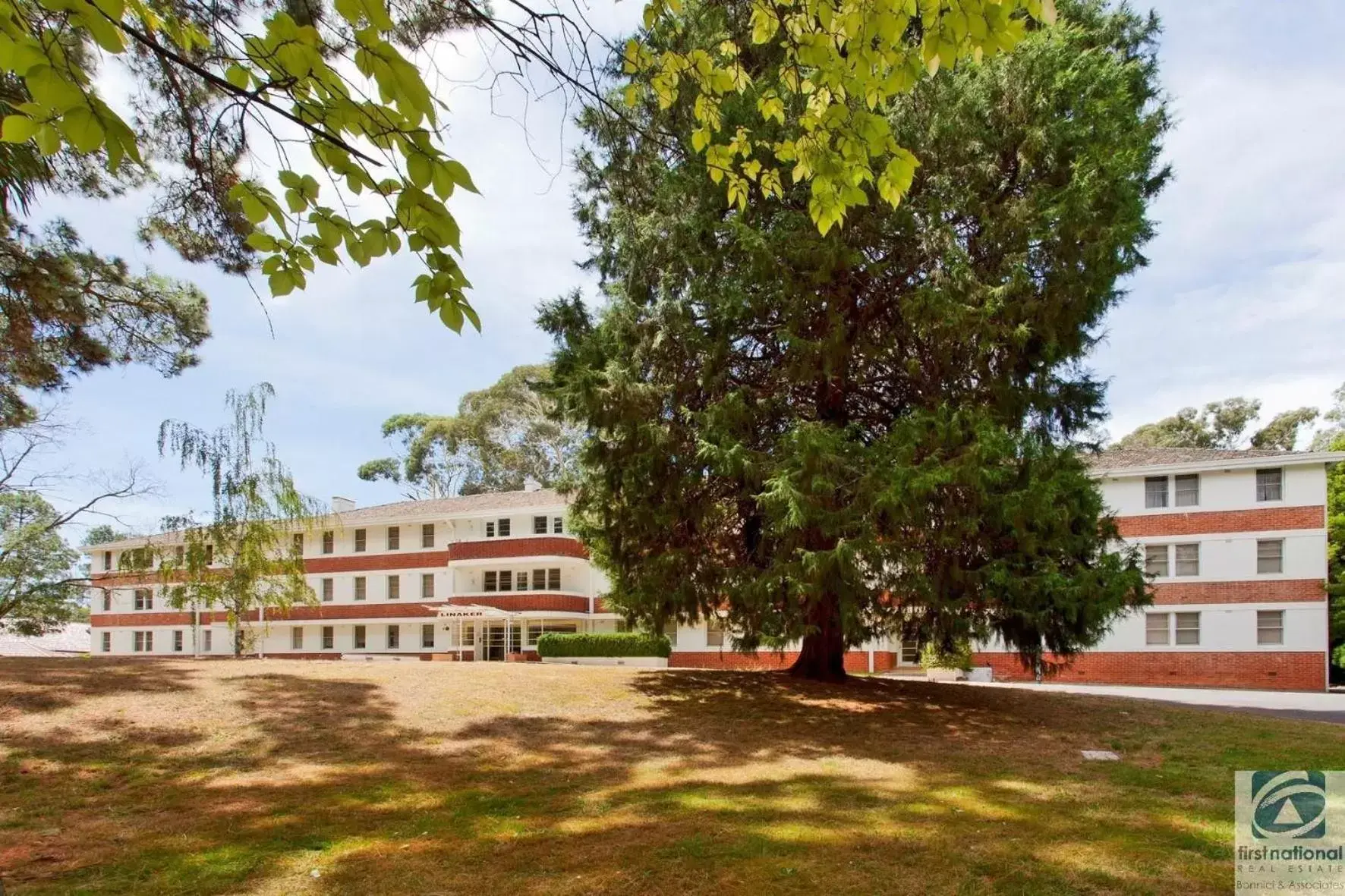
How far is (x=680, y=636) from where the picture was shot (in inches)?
1435

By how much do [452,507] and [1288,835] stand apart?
38.1m

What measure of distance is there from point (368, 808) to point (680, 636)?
29.7m

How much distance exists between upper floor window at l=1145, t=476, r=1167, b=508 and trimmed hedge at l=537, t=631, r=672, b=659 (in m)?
18.2

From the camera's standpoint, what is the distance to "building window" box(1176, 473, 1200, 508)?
3034 centimetres

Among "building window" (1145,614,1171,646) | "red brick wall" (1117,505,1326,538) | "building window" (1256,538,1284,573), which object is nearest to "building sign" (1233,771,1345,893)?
"red brick wall" (1117,505,1326,538)

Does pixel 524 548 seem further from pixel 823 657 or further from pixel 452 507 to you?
pixel 823 657

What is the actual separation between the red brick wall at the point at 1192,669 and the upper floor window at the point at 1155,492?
5246mm

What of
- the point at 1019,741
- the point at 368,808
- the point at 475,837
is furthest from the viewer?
the point at 1019,741

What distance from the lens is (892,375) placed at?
1494cm

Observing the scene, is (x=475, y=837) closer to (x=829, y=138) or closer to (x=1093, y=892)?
(x=1093, y=892)

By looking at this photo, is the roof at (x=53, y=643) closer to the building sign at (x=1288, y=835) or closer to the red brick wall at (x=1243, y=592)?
the building sign at (x=1288, y=835)

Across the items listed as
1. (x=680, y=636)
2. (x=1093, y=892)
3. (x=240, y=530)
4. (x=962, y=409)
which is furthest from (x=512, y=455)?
(x=1093, y=892)

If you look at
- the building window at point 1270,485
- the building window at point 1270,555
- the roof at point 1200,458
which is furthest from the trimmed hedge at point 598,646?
the building window at point 1270,485

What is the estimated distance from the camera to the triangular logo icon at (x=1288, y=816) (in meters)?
5.58
